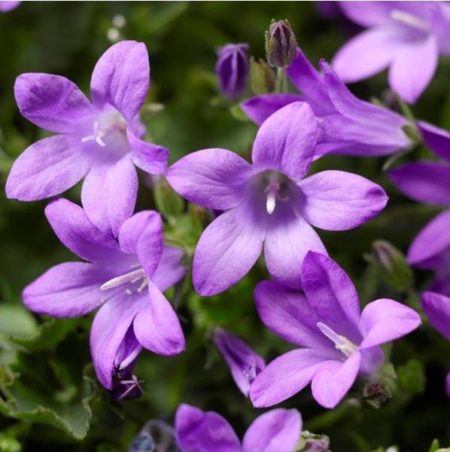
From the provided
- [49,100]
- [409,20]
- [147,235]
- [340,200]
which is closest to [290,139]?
[340,200]

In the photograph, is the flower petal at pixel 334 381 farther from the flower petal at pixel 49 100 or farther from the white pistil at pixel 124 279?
the flower petal at pixel 49 100

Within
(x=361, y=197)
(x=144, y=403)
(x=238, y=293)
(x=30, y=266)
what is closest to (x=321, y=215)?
(x=361, y=197)

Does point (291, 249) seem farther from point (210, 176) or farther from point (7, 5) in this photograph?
point (7, 5)

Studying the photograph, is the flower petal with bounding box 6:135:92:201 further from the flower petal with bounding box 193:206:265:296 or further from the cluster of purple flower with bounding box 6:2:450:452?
the flower petal with bounding box 193:206:265:296

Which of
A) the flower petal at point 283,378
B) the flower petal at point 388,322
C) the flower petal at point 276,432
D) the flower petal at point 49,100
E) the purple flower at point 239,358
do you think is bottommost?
the purple flower at point 239,358

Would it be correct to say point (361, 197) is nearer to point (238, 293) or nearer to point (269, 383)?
point (269, 383)

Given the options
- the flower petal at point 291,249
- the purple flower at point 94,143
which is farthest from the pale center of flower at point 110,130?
the flower petal at point 291,249

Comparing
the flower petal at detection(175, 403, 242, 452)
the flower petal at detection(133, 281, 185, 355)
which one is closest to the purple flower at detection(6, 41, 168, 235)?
the flower petal at detection(133, 281, 185, 355)
